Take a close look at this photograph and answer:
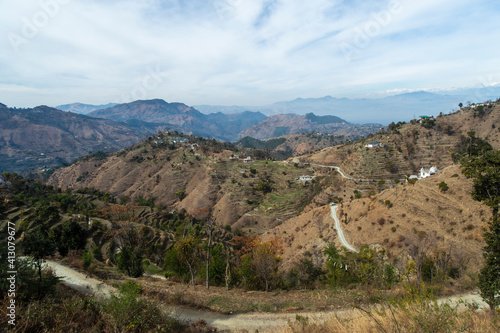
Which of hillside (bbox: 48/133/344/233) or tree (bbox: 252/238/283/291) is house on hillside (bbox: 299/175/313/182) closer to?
hillside (bbox: 48/133/344/233)

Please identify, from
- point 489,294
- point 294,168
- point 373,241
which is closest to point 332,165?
point 294,168

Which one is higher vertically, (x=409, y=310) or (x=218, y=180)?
(x=409, y=310)

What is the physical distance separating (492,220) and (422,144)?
211ft

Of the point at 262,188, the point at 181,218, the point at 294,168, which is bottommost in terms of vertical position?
the point at 181,218

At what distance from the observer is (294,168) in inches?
3250

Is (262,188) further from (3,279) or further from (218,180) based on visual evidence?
(3,279)

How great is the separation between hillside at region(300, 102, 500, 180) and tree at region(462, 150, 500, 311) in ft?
155

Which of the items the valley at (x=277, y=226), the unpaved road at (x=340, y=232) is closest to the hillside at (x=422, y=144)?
the valley at (x=277, y=226)

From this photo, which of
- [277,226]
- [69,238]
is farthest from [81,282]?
[277,226]

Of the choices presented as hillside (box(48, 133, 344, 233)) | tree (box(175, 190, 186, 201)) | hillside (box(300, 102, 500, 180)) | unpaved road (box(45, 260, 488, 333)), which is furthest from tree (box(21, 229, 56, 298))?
tree (box(175, 190, 186, 201))

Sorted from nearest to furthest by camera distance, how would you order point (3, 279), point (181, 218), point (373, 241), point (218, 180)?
1. point (3, 279)
2. point (373, 241)
3. point (181, 218)
4. point (218, 180)

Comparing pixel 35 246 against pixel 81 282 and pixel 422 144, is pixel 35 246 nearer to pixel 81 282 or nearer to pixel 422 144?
pixel 81 282

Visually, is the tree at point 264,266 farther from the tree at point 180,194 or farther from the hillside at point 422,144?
the tree at point 180,194

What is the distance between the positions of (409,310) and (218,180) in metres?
73.4
